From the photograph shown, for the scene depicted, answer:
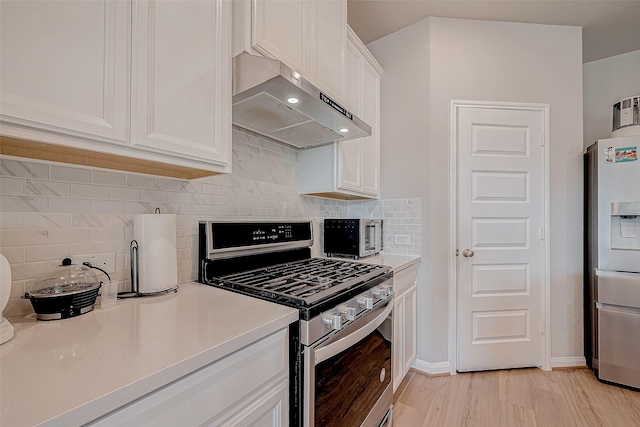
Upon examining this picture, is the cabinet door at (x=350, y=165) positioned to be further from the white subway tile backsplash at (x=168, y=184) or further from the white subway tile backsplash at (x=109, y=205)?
the white subway tile backsplash at (x=168, y=184)

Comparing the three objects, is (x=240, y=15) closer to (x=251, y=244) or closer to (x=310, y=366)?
(x=251, y=244)

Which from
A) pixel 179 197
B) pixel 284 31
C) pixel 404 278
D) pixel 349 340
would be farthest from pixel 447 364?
pixel 284 31

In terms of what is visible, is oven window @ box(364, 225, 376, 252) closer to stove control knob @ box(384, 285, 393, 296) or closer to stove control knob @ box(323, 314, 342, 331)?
stove control knob @ box(384, 285, 393, 296)

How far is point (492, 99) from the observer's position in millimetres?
2320

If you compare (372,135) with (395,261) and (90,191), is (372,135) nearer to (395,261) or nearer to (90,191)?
(395,261)

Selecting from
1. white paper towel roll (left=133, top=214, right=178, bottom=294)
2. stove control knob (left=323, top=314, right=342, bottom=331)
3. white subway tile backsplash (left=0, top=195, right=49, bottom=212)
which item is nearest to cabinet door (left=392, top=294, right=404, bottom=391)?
stove control knob (left=323, top=314, right=342, bottom=331)

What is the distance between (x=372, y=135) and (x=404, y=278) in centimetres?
118

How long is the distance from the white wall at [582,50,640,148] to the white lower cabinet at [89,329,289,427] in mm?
3652

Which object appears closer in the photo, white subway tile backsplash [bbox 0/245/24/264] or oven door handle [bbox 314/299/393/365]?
white subway tile backsplash [bbox 0/245/24/264]

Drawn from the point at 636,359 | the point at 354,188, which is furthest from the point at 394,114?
the point at 636,359

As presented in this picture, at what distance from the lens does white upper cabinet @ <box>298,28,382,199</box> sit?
75.6 inches

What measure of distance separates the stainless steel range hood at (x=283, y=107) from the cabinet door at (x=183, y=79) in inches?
3.7

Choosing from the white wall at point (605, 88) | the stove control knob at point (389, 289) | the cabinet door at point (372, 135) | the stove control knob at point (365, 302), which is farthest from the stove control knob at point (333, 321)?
the white wall at point (605, 88)

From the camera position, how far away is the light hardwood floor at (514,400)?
66.8 inches
